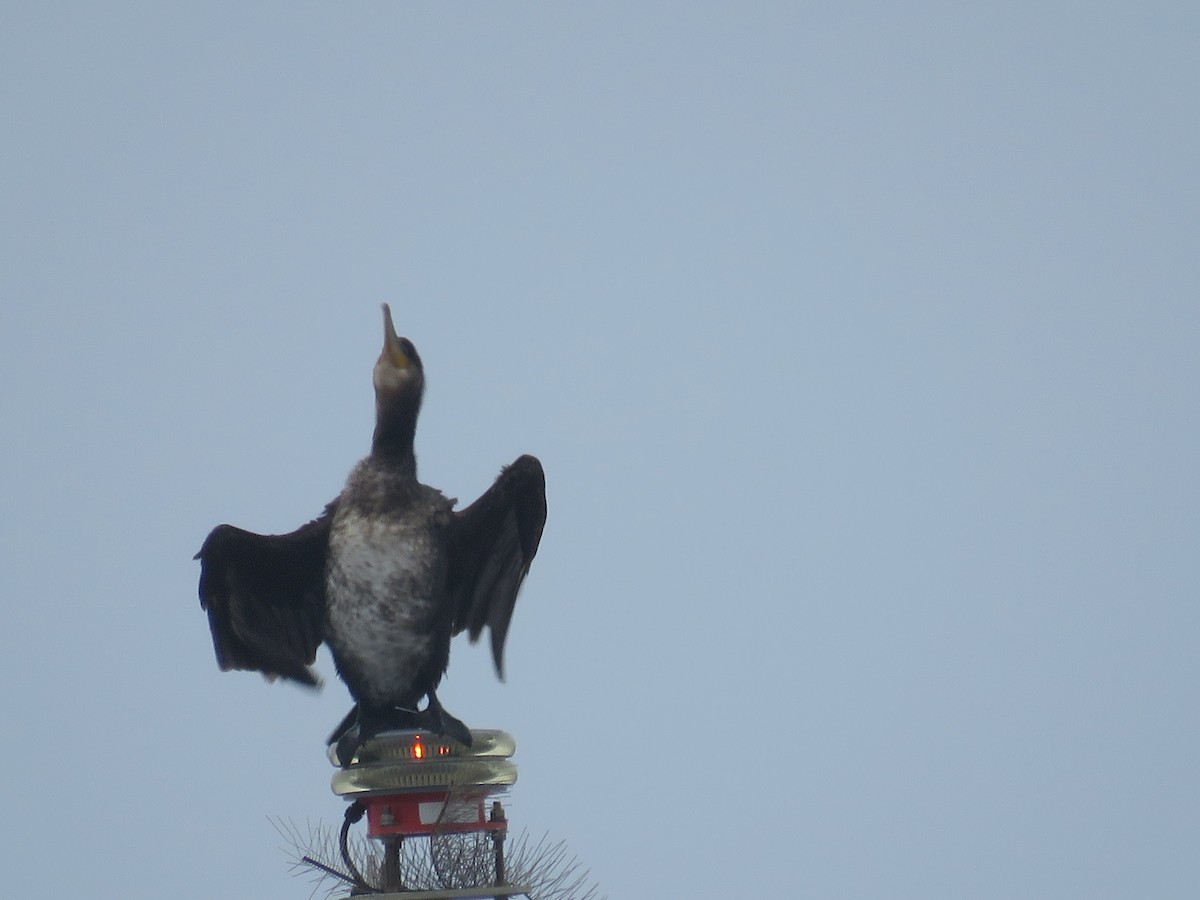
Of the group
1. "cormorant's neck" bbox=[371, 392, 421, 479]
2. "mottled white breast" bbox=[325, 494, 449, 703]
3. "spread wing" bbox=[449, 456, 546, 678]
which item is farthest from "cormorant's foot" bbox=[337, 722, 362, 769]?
"cormorant's neck" bbox=[371, 392, 421, 479]

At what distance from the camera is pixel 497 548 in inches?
217

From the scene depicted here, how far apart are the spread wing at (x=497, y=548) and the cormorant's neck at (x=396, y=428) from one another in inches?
10.3

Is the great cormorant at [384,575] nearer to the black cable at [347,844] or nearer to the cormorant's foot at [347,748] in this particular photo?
the cormorant's foot at [347,748]

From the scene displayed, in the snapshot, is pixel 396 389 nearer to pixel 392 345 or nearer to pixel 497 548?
pixel 392 345

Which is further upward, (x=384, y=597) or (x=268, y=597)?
(x=268, y=597)

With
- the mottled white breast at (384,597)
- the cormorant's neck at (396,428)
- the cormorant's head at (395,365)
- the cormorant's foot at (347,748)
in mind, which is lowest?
the cormorant's foot at (347,748)

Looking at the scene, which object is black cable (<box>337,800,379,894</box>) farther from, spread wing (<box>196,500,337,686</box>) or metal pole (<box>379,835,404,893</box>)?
spread wing (<box>196,500,337,686</box>)

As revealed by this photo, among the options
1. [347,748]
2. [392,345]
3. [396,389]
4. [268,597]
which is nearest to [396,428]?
[396,389]

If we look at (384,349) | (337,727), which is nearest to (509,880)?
(337,727)

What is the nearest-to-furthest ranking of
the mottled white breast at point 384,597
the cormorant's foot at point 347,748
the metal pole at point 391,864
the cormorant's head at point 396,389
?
the metal pole at point 391,864 < the cormorant's foot at point 347,748 < the mottled white breast at point 384,597 < the cormorant's head at point 396,389

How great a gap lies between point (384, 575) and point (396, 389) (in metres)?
0.59

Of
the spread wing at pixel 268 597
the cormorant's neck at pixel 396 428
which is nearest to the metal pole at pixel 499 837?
the spread wing at pixel 268 597

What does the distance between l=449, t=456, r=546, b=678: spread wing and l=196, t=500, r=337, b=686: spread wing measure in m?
0.44

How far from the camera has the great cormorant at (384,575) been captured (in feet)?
17.2
